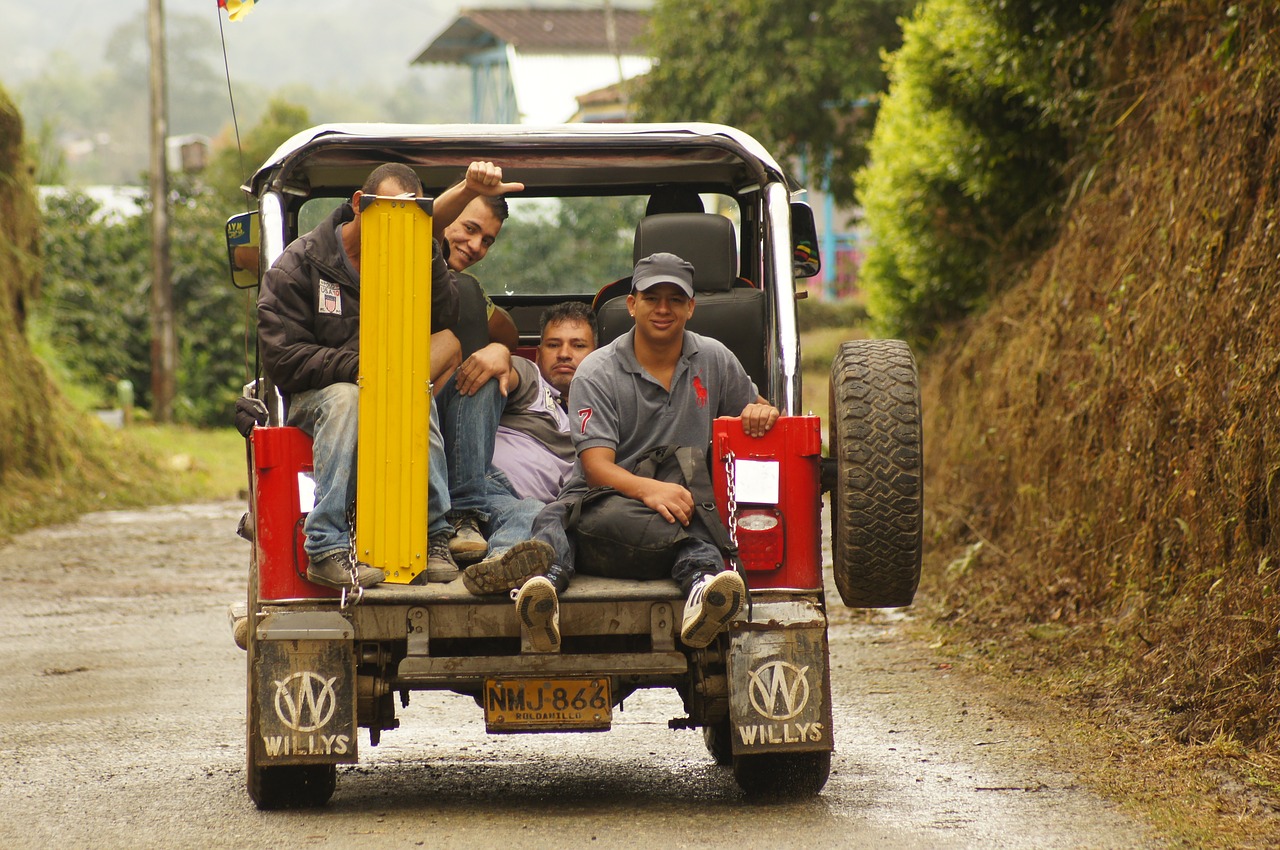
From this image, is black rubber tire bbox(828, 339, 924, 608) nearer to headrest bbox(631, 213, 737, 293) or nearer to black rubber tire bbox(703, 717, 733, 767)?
black rubber tire bbox(703, 717, 733, 767)

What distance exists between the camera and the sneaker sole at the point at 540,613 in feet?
17.9

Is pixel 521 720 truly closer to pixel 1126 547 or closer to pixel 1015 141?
pixel 1126 547

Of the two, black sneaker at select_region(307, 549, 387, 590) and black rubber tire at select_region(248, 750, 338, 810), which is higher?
black sneaker at select_region(307, 549, 387, 590)

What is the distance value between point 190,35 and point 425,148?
5828 inches

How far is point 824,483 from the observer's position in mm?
6180

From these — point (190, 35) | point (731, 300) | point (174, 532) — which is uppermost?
point (190, 35)

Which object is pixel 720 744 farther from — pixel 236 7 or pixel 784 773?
pixel 236 7

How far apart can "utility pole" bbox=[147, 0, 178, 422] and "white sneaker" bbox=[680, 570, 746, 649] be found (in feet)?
77.3

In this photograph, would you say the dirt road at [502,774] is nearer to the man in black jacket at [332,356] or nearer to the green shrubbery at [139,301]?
the man in black jacket at [332,356]

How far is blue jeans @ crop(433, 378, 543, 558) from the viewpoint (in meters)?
6.15

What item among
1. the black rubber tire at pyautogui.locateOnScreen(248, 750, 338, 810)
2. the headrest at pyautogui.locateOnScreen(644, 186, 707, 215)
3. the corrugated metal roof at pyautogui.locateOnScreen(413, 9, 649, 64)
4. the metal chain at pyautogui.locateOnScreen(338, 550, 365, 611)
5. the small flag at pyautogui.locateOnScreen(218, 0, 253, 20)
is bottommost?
the black rubber tire at pyautogui.locateOnScreen(248, 750, 338, 810)

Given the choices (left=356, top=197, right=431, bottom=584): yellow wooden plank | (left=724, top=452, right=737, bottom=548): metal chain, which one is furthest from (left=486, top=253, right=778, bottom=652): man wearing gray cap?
(left=356, top=197, right=431, bottom=584): yellow wooden plank

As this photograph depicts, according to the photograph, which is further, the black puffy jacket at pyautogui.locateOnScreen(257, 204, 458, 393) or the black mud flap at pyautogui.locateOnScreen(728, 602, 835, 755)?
the black puffy jacket at pyautogui.locateOnScreen(257, 204, 458, 393)

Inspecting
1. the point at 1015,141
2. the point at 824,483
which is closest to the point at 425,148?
the point at 824,483
